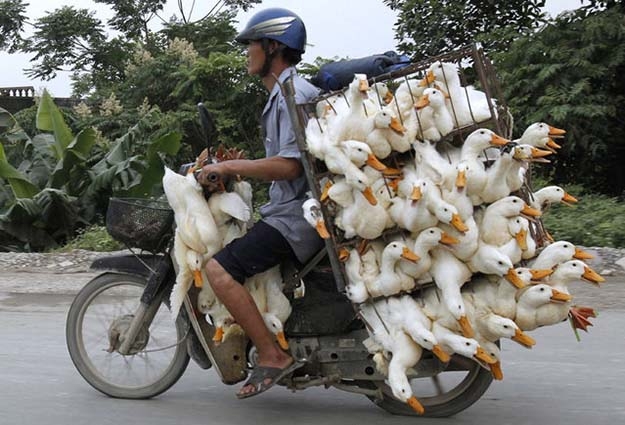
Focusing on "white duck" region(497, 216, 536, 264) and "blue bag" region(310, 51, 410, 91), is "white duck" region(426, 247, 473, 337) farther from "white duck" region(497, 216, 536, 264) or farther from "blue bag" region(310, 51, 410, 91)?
"blue bag" region(310, 51, 410, 91)

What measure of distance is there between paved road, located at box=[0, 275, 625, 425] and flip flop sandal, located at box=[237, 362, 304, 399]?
0.27 metres

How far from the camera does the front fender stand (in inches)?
172

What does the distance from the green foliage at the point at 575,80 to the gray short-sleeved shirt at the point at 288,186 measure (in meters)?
6.64

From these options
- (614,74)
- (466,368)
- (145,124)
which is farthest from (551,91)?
(466,368)

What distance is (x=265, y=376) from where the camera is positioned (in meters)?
3.96

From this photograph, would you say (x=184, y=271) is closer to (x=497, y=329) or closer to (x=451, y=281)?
(x=451, y=281)

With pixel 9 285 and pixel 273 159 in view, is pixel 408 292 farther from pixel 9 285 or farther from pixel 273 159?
pixel 9 285

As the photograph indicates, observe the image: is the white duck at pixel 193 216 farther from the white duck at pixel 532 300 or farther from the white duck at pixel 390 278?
the white duck at pixel 532 300

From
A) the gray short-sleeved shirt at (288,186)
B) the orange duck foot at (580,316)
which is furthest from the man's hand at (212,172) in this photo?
the orange duck foot at (580,316)

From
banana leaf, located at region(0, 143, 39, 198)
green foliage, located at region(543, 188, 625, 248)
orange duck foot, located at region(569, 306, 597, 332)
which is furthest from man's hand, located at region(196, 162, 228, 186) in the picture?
banana leaf, located at region(0, 143, 39, 198)

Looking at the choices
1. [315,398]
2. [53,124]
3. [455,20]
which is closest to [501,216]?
[315,398]

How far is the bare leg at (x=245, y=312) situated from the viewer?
12.9 ft

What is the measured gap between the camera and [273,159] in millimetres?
3787

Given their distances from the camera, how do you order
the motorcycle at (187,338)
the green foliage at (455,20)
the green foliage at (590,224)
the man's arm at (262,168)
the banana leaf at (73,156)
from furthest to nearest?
the green foliage at (455,20)
the banana leaf at (73,156)
the green foliage at (590,224)
the motorcycle at (187,338)
the man's arm at (262,168)
